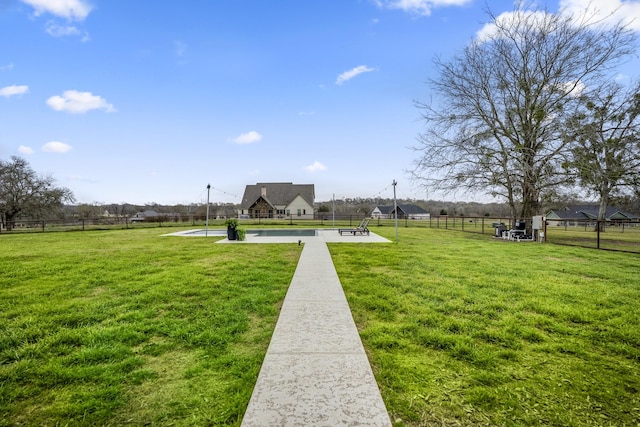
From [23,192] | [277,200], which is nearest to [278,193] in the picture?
[277,200]

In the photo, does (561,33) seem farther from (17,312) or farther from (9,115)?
(9,115)

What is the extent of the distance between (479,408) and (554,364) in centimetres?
120

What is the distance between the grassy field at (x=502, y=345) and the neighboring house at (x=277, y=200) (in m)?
37.0

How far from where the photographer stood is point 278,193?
44719 mm

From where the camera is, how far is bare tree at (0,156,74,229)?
86.2 feet

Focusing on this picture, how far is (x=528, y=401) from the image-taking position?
6.85 feet

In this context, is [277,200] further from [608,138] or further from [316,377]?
[316,377]

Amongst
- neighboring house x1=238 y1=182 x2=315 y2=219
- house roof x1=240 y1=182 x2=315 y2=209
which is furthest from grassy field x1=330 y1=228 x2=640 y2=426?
house roof x1=240 y1=182 x2=315 y2=209

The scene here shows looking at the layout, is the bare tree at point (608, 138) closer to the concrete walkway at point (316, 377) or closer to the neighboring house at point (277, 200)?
the concrete walkway at point (316, 377)

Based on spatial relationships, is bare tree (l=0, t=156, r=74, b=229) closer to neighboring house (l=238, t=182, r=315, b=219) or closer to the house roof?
neighboring house (l=238, t=182, r=315, b=219)

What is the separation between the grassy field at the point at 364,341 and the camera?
201cm

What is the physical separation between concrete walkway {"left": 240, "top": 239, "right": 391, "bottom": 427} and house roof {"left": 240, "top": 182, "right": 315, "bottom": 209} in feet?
133

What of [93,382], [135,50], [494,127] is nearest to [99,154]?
[135,50]

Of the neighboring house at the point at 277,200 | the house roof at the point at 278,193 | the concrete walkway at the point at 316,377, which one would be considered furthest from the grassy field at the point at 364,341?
the house roof at the point at 278,193
